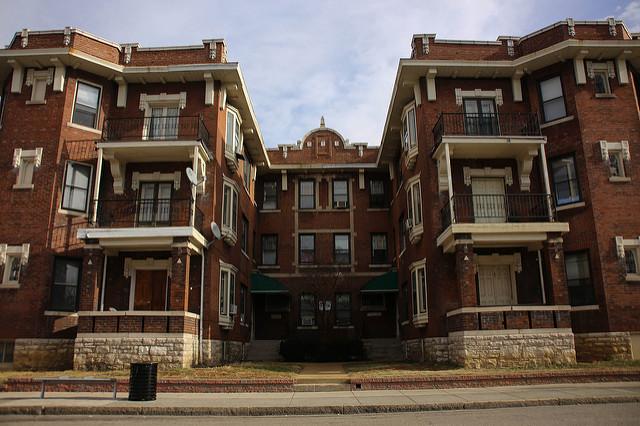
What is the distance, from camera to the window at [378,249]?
29.0m

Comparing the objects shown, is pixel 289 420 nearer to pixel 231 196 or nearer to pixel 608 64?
pixel 231 196

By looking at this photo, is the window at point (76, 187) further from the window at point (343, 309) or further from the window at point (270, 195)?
the window at point (343, 309)

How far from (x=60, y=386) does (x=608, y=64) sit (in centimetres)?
2180

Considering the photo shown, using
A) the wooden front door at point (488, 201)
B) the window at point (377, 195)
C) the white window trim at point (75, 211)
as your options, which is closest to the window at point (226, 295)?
the white window trim at point (75, 211)

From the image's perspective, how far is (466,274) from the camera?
16.9 m

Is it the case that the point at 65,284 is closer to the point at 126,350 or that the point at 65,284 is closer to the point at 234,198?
the point at 126,350

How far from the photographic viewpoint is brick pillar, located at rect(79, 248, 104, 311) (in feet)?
55.4

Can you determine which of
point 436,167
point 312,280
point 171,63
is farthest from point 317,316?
point 171,63

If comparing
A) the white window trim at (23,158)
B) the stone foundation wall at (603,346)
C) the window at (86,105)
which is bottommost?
the stone foundation wall at (603,346)

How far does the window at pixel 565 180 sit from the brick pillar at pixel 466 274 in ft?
16.6

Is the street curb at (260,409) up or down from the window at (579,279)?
down

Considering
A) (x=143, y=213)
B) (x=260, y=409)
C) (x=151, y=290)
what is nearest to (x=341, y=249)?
(x=151, y=290)

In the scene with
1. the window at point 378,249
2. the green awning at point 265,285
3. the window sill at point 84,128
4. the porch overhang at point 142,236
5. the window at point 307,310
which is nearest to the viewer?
the porch overhang at point 142,236

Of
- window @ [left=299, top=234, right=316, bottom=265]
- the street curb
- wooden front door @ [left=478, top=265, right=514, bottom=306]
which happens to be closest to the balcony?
wooden front door @ [left=478, top=265, right=514, bottom=306]
